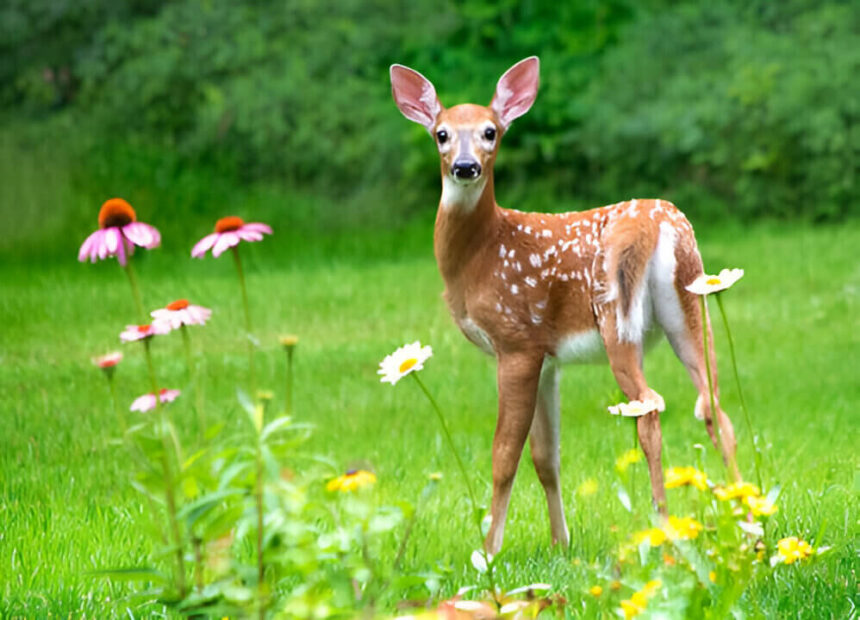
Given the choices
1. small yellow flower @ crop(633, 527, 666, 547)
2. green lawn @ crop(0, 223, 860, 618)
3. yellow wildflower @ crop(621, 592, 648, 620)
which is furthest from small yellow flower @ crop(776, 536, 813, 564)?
yellow wildflower @ crop(621, 592, 648, 620)

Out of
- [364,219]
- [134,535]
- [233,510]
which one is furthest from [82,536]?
[364,219]

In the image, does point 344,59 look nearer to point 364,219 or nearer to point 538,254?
point 364,219

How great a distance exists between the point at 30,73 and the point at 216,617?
42.0ft

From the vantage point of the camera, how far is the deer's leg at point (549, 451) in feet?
14.4

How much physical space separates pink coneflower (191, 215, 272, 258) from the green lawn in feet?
2.03

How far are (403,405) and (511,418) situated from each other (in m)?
3.04

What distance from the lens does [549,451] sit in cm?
441

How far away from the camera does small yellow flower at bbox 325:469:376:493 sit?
2.77 meters

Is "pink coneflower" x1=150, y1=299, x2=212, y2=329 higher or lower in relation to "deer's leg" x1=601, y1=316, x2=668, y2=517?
higher

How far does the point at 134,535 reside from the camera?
4.72m

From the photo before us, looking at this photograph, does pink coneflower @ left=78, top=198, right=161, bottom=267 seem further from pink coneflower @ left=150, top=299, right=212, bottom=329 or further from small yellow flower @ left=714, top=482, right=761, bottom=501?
small yellow flower @ left=714, top=482, right=761, bottom=501

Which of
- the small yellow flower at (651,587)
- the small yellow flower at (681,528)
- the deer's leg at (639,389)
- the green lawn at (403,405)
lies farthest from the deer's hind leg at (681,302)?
the small yellow flower at (651,587)

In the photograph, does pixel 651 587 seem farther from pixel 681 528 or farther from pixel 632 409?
pixel 632 409

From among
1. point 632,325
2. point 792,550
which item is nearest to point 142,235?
point 632,325
